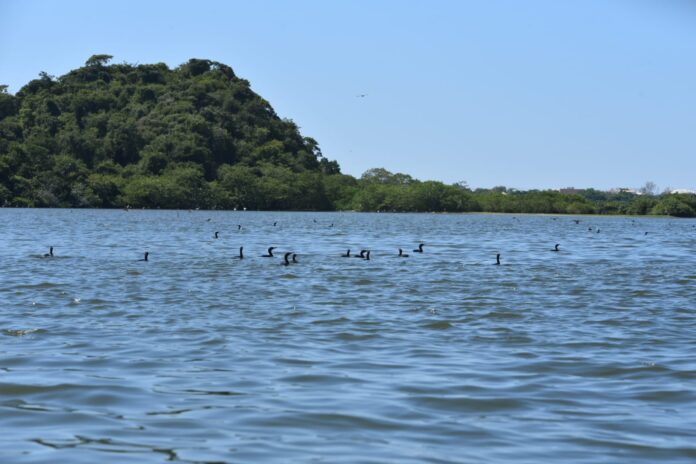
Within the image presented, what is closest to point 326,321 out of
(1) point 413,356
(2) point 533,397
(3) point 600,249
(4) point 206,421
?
(1) point 413,356

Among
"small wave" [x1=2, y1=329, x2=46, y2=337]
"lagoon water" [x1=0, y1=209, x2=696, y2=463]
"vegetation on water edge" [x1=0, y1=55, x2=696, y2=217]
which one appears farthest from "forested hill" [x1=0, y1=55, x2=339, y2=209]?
"small wave" [x1=2, y1=329, x2=46, y2=337]

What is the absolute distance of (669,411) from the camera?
1235cm

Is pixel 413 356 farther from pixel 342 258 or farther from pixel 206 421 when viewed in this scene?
pixel 342 258

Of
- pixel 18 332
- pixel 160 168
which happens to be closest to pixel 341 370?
pixel 18 332

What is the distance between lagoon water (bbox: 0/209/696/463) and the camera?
10.5 metres

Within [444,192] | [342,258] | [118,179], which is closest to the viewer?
[342,258]

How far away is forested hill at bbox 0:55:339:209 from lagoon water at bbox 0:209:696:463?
391ft

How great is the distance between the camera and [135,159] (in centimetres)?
18000

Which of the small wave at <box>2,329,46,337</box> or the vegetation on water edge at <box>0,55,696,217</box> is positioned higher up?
the vegetation on water edge at <box>0,55,696,217</box>

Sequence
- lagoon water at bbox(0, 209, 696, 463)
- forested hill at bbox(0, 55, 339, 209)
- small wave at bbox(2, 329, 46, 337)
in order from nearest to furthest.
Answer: lagoon water at bbox(0, 209, 696, 463)
small wave at bbox(2, 329, 46, 337)
forested hill at bbox(0, 55, 339, 209)

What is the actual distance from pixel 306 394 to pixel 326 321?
24.5 ft

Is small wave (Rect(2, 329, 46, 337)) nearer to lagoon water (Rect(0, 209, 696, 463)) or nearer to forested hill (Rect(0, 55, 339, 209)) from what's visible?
lagoon water (Rect(0, 209, 696, 463))

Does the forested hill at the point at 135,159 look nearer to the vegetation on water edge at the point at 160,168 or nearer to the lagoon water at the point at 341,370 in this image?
the vegetation on water edge at the point at 160,168

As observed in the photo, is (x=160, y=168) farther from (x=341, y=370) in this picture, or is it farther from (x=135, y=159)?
(x=341, y=370)
